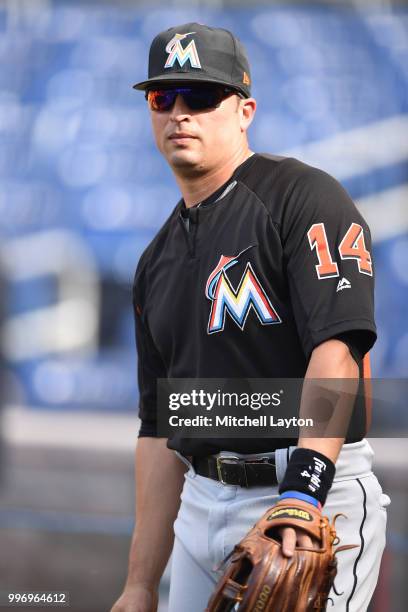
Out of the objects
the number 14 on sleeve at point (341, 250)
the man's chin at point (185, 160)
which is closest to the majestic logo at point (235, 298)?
the number 14 on sleeve at point (341, 250)

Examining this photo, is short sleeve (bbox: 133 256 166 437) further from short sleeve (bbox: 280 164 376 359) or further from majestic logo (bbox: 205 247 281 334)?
short sleeve (bbox: 280 164 376 359)

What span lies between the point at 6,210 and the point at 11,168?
0.52 m

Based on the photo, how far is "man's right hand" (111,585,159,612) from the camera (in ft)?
10.8

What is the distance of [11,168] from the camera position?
12875 millimetres

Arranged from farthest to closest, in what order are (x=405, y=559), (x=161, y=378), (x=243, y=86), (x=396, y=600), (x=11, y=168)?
(x=11, y=168), (x=405, y=559), (x=396, y=600), (x=161, y=378), (x=243, y=86)

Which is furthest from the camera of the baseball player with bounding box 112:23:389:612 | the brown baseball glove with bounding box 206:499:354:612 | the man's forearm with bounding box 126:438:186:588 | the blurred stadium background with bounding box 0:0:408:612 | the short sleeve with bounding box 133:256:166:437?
the blurred stadium background with bounding box 0:0:408:612

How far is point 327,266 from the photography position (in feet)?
8.87

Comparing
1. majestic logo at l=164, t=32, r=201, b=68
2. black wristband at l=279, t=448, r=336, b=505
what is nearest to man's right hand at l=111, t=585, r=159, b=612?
black wristband at l=279, t=448, r=336, b=505

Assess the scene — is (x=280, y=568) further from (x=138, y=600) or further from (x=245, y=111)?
(x=245, y=111)

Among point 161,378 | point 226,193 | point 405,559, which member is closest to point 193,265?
point 226,193

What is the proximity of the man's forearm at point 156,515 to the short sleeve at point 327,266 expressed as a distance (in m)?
0.88

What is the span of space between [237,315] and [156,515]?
0.85m

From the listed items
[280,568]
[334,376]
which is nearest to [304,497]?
[280,568]

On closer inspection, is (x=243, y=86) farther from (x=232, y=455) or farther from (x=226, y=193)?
(x=232, y=455)
